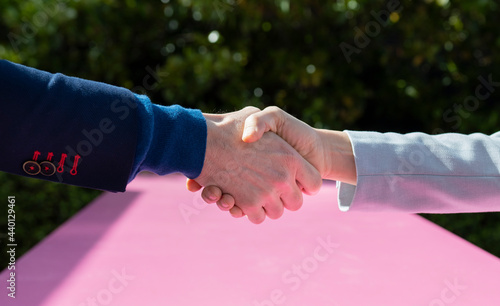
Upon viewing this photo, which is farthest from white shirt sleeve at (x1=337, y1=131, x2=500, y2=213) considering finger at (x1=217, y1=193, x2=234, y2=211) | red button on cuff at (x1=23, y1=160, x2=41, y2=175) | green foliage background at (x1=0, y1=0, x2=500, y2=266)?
green foliage background at (x1=0, y1=0, x2=500, y2=266)

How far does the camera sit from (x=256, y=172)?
60.7 inches

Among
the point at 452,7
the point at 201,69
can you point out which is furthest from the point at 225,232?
the point at 452,7

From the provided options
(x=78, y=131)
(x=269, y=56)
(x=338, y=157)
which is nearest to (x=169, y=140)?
(x=78, y=131)

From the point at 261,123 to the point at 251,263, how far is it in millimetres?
409

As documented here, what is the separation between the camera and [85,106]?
119 centimetres

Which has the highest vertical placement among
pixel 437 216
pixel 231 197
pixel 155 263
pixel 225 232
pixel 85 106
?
pixel 85 106

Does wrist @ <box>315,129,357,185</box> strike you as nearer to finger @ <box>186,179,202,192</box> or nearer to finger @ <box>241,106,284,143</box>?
finger @ <box>241,106,284,143</box>

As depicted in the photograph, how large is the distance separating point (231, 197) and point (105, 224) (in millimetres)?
621

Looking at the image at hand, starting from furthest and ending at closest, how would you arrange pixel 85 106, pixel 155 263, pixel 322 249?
pixel 322 249 → pixel 155 263 → pixel 85 106

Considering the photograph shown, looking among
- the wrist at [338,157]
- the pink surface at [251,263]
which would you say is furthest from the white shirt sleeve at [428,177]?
the pink surface at [251,263]

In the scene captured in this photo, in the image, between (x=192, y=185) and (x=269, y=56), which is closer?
(x=192, y=185)

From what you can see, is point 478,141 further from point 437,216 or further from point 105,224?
point 437,216

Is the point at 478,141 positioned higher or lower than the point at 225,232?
higher

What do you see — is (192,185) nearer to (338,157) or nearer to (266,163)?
(266,163)
